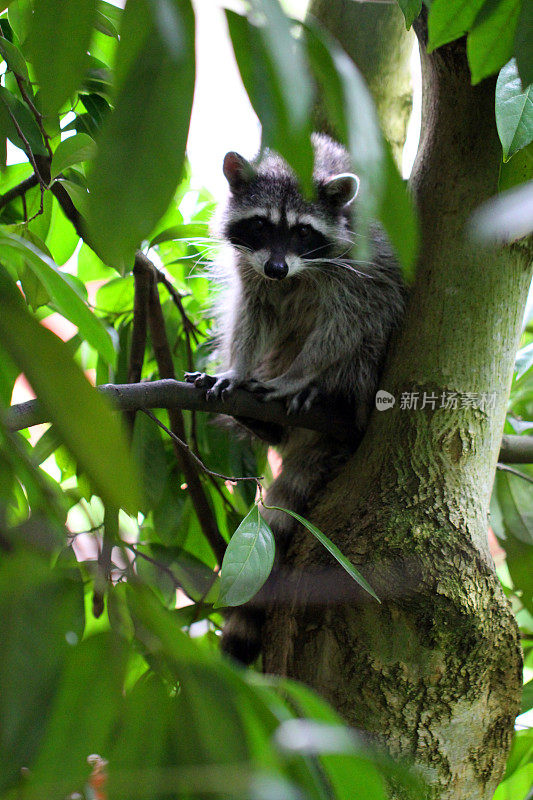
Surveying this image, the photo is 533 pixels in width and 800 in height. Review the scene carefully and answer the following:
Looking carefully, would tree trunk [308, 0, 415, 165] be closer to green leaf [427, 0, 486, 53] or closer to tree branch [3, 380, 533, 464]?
tree branch [3, 380, 533, 464]

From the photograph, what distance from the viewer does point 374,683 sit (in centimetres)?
100

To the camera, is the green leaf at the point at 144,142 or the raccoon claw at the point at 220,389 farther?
the raccoon claw at the point at 220,389

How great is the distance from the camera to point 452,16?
59 cm

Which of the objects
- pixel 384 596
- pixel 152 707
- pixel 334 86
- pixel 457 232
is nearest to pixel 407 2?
pixel 334 86

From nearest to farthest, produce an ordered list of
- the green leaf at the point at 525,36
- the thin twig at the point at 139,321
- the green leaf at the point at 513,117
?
1. the green leaf at the point at 525,36
2. the green leaf at the point at 513,117
3. the thin twig at the point at 139,321

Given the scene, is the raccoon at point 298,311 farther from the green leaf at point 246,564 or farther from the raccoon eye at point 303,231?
the green leaf at point 246,564

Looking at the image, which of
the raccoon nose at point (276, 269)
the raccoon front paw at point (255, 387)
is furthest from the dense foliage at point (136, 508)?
the raccoon nose at point (276, 269)

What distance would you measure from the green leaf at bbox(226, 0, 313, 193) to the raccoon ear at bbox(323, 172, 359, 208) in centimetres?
130

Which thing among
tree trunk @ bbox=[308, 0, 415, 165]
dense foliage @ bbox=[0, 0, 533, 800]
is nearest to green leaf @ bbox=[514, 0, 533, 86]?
dense foliage @ bbox=[0, 0, 533, 800]

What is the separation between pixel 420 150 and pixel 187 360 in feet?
2.27

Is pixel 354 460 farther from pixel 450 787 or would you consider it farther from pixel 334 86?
pixel 334 86

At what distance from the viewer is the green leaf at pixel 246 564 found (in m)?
0.88

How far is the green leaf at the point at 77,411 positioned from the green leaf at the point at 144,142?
0.05 m

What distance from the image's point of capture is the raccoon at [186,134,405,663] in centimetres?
142
